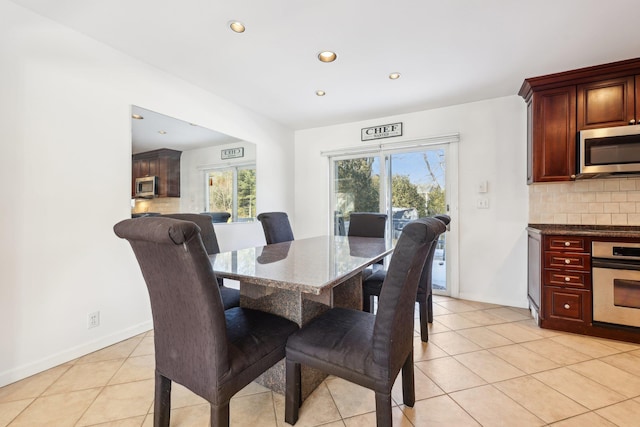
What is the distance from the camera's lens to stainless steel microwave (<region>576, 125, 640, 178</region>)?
2.40 meters

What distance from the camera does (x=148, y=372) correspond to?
188 centimetres

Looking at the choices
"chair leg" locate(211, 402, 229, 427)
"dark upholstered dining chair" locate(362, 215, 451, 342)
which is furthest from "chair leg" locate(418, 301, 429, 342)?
"chair leg" locate(211, 402, 229, 427)

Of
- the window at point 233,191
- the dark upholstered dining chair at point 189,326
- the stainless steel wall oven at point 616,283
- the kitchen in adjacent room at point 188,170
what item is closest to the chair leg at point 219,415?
the dark upholstered dining chair at point 189,326

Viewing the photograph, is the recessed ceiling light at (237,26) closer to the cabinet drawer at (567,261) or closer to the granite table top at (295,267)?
the granite table top at (295,267)

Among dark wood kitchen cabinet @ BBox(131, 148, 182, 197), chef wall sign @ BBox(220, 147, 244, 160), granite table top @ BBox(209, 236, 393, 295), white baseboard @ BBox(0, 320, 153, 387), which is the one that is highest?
chef wall sign @ BBox(220, 147, 244, 160)

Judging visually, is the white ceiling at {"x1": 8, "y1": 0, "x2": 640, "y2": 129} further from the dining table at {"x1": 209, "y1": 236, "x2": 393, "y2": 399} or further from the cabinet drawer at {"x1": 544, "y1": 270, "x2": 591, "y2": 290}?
the cabinet drawer at {"x1": 544, "y1": 270, "x2": 591, "y2": 290}

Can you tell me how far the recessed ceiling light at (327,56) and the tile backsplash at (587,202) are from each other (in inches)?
97.9

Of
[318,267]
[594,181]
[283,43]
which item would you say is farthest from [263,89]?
[594,181]

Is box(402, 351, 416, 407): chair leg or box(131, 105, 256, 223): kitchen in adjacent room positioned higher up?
box(131, 105, 256, 223): kitchen in adjacent room

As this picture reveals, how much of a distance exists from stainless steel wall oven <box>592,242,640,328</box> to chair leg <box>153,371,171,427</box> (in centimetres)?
316

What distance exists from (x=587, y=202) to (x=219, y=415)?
365 centimetres

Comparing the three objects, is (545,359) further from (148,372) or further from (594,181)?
(148,372)

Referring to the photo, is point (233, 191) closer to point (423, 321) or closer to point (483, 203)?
point (423, 321)

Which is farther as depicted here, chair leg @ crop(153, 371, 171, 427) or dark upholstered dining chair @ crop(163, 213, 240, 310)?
dark upholstered dining chair @ crop(163, 213, 240, 310)
